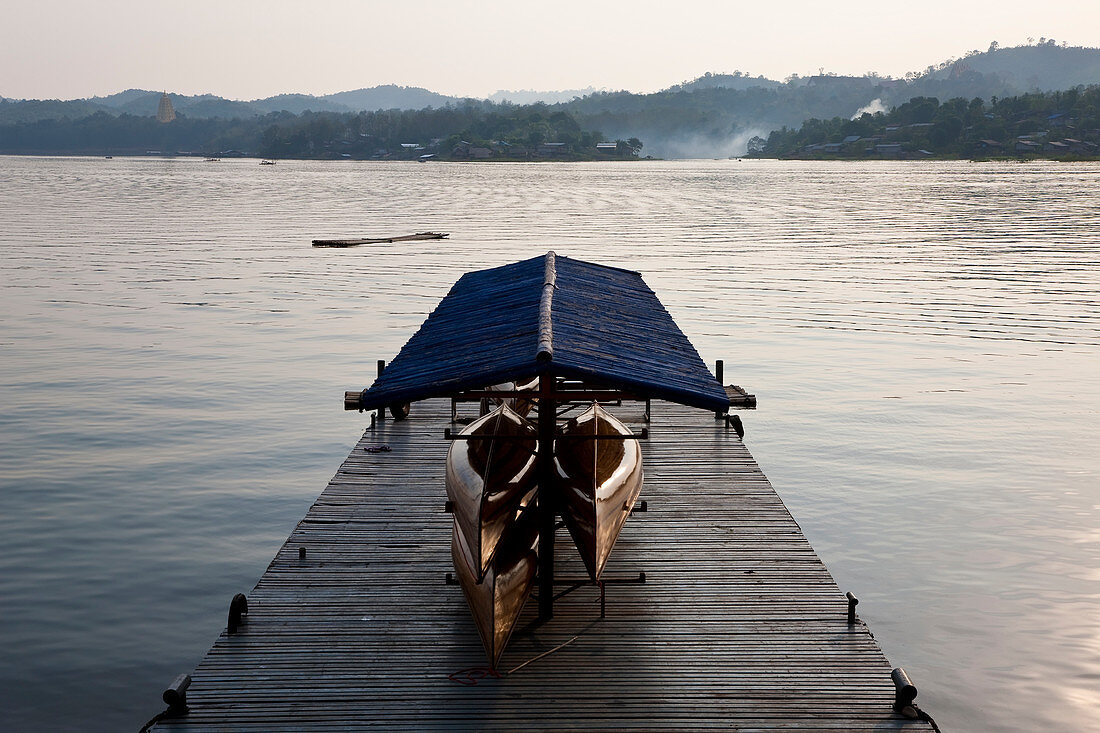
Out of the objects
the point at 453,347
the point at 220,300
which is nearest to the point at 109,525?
the point at 453,347

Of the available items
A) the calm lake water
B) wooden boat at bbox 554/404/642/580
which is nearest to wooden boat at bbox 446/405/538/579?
wooden boat at bbox 554/404/642/580

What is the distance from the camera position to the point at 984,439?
22422mm

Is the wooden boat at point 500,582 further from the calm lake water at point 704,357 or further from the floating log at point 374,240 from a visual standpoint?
the floating log at point 374,240

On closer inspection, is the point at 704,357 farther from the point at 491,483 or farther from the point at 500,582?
the point at 500,582

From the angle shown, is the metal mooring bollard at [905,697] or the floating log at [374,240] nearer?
the metal mooring bollard at [905,697]

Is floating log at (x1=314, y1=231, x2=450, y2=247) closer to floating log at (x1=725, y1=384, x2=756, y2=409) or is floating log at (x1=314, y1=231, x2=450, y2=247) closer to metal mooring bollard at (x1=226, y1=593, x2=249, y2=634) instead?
floating log at (x1=725, y1=384, x2=756, y2=409)

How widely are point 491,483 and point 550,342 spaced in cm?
175

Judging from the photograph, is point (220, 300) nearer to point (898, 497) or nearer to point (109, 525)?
point (109, 525)

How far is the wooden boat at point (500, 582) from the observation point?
35.0 ft

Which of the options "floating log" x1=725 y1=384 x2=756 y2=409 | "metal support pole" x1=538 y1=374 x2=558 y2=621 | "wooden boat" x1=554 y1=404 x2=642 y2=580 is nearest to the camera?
"metal support pole" x1=538 y1=374 x2=558 y2=621

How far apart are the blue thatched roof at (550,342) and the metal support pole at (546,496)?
0.50 m

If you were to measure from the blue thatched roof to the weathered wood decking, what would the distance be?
245cm

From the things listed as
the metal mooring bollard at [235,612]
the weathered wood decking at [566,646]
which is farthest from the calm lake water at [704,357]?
the weathered wood decking at [566,646]

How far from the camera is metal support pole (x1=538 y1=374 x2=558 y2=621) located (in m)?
11.7
